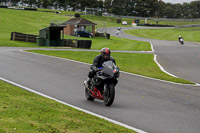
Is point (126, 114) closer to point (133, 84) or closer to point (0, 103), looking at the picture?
point (0, 103)

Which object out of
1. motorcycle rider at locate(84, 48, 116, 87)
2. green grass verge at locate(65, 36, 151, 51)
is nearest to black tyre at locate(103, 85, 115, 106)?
motorcycle rider at locate(84, 48, 116, 87)

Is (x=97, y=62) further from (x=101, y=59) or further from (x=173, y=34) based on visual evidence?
(x=173, y=34)

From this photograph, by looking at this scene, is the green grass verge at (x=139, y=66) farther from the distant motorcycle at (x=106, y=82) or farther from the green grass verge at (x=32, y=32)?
the green grass verge at (x=32, y=32)

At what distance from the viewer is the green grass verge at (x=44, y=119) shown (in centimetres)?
704

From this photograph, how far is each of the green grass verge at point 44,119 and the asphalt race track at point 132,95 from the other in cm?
98

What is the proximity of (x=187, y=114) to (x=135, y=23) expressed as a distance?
115 meters

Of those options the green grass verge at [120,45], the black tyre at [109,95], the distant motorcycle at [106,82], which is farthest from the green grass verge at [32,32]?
the black tyre at [109,95]

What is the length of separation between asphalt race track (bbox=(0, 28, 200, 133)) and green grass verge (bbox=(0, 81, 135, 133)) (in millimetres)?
977

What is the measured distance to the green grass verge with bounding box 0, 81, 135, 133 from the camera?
7043 millimetres

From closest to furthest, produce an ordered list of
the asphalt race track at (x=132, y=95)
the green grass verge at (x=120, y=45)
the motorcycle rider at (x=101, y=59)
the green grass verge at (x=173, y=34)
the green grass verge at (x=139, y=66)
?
the asphalt race track at (x=132, y=95)
the motorcycle rider at (x=101, y=59)
the green grass verge at (x=139, y=66)
the green grass verge at (x=120, y=45)
the green grass verge at (x=173, y=34)

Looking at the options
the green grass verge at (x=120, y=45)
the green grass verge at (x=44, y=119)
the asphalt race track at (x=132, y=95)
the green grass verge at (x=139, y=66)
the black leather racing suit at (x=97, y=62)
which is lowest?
the green grass verge at (x=120, y=45)

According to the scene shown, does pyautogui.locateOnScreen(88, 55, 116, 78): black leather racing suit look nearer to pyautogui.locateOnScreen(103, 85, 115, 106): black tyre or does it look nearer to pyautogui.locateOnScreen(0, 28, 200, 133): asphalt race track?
pyautogui.locateOnScreen(103, 85, 115, 106): black tyre

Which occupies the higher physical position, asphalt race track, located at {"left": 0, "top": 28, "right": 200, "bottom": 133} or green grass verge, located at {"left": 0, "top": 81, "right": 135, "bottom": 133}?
green grass verge, located at {"left": 0, "top": 81, "right": 135, "bottom": 133}

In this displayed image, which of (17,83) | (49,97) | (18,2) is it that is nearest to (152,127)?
(49,97)
